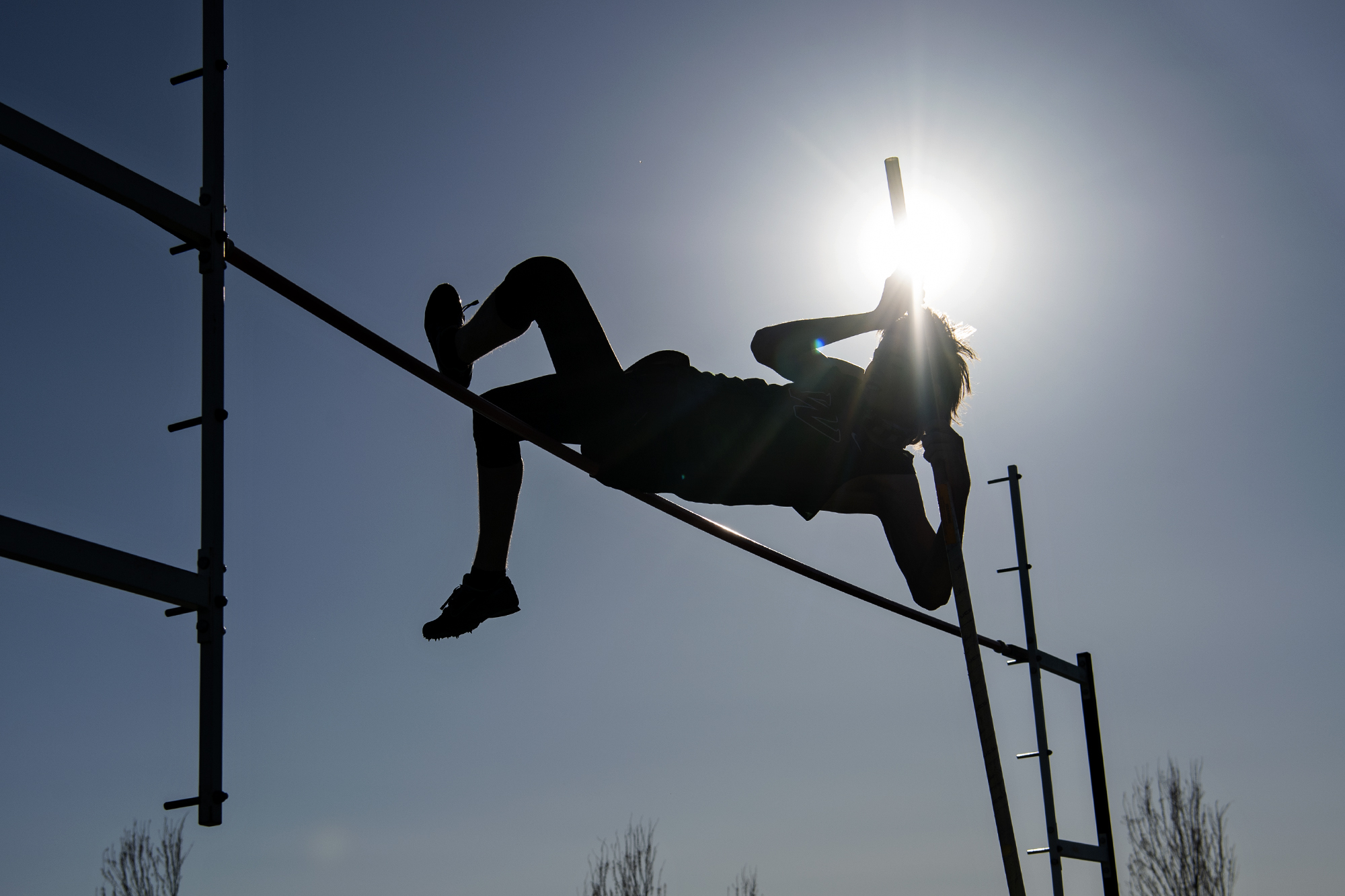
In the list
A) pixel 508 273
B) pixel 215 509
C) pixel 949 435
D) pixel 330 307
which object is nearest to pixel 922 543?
pixel 949 435

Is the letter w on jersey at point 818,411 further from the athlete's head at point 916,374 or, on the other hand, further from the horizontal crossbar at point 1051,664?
the horizontal crossbar at point 1051,664

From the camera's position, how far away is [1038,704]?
6.41 m

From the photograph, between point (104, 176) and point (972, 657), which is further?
point (972, 657)

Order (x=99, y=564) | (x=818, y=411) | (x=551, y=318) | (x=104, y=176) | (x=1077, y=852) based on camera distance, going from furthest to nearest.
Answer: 1. (x=1077, y=852)
2. (x=818, y=411)
3. (x=551, y=318)
4. (x=104, y=176)
5. (x=99, y=564)

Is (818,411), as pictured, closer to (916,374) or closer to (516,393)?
(916,374)

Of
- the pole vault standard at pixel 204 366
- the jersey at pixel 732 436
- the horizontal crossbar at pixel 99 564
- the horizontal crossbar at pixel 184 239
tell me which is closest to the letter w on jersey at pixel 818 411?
the jersey at pixel 732 436

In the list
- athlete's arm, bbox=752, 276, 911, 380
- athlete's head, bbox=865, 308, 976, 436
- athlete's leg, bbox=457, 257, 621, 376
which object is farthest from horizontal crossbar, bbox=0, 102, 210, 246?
athlete's head, bbox=865, 308, 976, 436

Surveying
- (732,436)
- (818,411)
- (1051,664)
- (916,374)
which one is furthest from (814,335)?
(1051,664)

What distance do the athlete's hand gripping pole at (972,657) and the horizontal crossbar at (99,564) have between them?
2191 millimetres

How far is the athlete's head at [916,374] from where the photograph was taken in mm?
3635

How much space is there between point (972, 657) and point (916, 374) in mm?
892

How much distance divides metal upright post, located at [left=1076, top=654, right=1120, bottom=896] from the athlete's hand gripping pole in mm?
3425

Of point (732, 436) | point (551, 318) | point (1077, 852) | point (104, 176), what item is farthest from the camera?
point (1077, 852)

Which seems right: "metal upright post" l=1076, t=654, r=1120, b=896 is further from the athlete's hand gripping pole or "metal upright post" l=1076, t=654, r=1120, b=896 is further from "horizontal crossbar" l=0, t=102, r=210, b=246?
"horizontal crossbar" l=0, t=102, r=210, b=246
